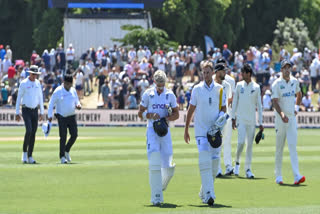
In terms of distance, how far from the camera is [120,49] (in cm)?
4856

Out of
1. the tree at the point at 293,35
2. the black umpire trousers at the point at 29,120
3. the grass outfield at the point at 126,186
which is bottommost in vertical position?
the grass outfield at the point at 126,186

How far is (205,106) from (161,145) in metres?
0.92

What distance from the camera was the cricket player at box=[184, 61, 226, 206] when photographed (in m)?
13.3

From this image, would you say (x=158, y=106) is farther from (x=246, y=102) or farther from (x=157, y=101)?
(x=246, y=102)

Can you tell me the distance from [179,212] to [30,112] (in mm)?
8142

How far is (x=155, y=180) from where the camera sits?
13.4 m

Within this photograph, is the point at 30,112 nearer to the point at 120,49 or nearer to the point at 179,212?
the point at 179,212

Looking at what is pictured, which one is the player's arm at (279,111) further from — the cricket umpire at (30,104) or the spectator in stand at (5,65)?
the spectator in stand at (5,65)

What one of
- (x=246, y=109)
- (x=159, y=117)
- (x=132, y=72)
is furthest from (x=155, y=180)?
(x=132, y=72)

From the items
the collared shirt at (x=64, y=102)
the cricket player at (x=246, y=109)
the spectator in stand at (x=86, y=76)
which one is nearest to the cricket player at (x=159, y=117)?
the cricket player at (x=246, y=109)

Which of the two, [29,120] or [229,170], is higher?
[29,120]

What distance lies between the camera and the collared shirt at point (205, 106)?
1345cm

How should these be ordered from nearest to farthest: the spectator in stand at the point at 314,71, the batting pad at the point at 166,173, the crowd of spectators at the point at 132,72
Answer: the batting pad at the point at 166,173, the crowd of spectators at the point at 132,72, the spectator in stand at the point at 314,71

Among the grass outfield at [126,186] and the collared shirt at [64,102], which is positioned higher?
the collared shirt at [64,102]
